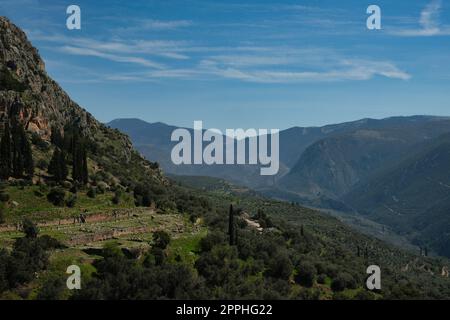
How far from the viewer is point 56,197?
218 feet

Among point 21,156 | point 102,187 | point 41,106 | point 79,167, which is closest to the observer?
point 21,156

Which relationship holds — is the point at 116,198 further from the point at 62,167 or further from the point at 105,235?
the point at 105,235

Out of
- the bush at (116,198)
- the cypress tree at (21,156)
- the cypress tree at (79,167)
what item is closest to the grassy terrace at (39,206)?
the bush at (116,198)

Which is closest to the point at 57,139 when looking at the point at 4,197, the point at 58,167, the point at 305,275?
the point at 58,167

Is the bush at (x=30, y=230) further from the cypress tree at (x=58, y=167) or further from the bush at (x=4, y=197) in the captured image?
the cypress tree at (x=58, y=167)

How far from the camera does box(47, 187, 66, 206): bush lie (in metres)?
66.1

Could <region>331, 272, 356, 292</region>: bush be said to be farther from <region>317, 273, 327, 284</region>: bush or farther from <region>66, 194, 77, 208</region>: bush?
<region>66, 194, 77, 208</region>: bush

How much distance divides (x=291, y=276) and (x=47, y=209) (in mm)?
30956

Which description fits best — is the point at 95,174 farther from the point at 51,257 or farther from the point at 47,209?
the point at 51,257

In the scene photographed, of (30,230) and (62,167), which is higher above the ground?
(62,167)

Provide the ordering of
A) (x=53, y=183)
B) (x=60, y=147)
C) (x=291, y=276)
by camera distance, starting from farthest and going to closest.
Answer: (x=60, y=147) → (x=53, y=183) → (x=291, y=276)

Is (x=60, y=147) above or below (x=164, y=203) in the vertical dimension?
above
